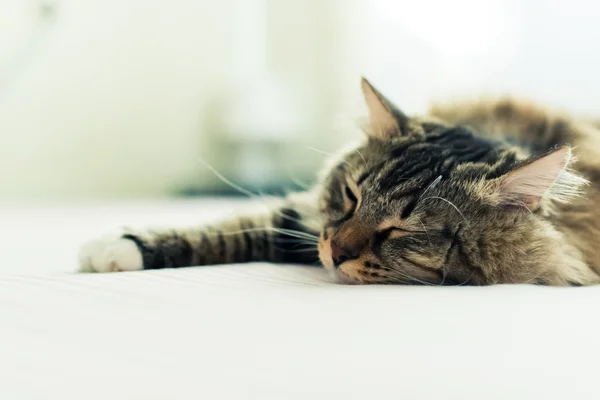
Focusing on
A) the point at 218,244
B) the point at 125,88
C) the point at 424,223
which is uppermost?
the point at 125,88

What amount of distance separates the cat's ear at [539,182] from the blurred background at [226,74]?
195 centimetres

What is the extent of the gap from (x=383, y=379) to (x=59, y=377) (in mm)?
296

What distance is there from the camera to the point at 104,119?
3.66 metres

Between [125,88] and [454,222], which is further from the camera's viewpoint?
[125,88]

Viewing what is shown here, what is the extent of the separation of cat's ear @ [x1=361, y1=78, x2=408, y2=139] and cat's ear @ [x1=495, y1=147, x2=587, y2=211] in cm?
29

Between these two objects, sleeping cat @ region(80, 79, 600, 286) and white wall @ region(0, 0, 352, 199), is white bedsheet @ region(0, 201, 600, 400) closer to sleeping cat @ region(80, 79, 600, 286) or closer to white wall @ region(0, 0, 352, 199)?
sleeping cat @ region(80, 79, 600, 286)

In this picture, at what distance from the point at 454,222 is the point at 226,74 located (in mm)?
3405

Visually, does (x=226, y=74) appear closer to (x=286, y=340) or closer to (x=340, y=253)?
(x=340, y=253)

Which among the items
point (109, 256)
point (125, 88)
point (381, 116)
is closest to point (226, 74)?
point (125, 88)

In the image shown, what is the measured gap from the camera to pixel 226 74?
4137 mm

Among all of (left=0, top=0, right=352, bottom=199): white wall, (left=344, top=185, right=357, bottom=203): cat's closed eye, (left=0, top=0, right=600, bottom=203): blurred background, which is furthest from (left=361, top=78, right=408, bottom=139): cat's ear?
(left=0, top=0, right=352, bottom=199): white wall

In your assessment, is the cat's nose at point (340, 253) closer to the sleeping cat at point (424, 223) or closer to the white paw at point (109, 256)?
the sleeping cat at point (424, 223)

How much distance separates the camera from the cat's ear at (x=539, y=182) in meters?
0.92

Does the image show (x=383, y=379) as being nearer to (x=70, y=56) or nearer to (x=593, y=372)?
(x=593, y=372)
